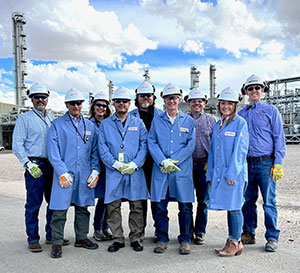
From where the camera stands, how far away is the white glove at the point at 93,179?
15.3 feet

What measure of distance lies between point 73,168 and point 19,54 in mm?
43828

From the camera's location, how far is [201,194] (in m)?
4.99

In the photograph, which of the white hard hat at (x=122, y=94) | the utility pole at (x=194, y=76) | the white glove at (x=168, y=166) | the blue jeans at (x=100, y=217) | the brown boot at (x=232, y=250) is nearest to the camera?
the brown boot at (x=232, y=250)

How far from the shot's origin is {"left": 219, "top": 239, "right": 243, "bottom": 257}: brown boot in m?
4.25

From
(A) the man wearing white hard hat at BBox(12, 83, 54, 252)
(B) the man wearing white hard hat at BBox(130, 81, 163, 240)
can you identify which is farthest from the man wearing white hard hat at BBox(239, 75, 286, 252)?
(A) the man wearing white hard hat at BBox(12, 83, 54, 252)

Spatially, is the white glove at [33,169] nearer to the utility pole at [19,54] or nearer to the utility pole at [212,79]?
the utility pole at [19,54]

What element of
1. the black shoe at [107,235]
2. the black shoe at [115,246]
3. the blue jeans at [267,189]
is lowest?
the black shoe at [107,235]

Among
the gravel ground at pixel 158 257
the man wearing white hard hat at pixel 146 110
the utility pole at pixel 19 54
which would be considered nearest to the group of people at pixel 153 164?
the gravel ground at pixel 158 257

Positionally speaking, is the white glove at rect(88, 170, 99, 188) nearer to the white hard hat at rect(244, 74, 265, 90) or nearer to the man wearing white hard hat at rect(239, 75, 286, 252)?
the man wearing white hard hat at rect(239, 75, 286, 252)

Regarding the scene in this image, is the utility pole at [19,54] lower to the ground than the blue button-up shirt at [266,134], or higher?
higher

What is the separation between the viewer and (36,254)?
4488 mm

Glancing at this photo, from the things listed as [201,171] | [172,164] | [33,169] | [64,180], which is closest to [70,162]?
[64,180]

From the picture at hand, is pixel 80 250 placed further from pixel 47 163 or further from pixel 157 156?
pixel 157 156

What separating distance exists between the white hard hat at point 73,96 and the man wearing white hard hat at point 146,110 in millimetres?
1039
